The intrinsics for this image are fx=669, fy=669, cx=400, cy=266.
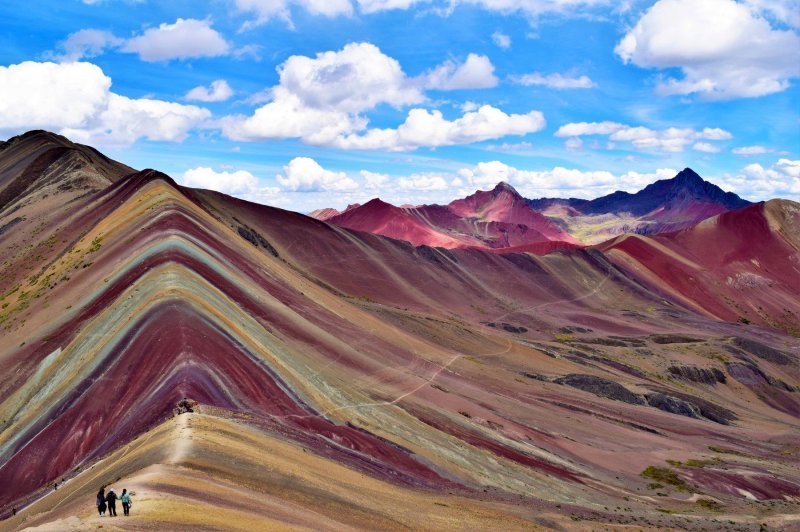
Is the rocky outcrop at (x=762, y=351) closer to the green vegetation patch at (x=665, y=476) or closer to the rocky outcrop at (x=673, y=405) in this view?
the rocky outcrop at (x=673, y=405)

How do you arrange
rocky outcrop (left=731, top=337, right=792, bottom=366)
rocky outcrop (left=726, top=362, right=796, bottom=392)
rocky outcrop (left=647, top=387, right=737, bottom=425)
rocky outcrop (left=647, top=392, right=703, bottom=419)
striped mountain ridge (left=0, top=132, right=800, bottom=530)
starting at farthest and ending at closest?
rocky outcrop (left=731, top=337, right=792, bottom=366), rocky outcrop (left=726, top=362, right=796, bottom=392), rocky outcrop (left=647, top=387, right=737, bottom=425), rocky outcrop (left=647, top=392, right=703, bottom=419), striped mountain ridge (left=0, top=132, right=800, bottom=530)

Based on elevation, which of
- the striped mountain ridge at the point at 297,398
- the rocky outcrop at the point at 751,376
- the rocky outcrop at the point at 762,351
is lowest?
the rocky outcrop at the point at 751,376

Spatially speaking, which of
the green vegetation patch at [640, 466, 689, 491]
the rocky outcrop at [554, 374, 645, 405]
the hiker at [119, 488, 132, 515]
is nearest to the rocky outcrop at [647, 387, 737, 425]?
the rocky outcrop at [554, 374, 645, 405]

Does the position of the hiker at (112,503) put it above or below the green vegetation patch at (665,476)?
above

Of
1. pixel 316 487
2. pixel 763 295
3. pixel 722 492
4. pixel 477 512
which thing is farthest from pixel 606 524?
pixel 763 295

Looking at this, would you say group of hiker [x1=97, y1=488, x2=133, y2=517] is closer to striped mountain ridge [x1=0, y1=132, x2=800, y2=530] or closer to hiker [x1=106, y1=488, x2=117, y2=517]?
hiker [x1=106, y1=488, x2=117, y2=517]

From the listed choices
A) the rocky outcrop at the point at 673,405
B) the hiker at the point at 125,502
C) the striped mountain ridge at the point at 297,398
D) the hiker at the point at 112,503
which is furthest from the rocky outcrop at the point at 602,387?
the hiker at the point at 112,503

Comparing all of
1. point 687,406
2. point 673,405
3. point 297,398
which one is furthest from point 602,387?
point 297,398

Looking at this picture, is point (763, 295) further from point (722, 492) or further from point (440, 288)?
point (722, 492)

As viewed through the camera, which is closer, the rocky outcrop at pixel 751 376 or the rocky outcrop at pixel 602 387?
the rocky outcrop at pixel 602 387
